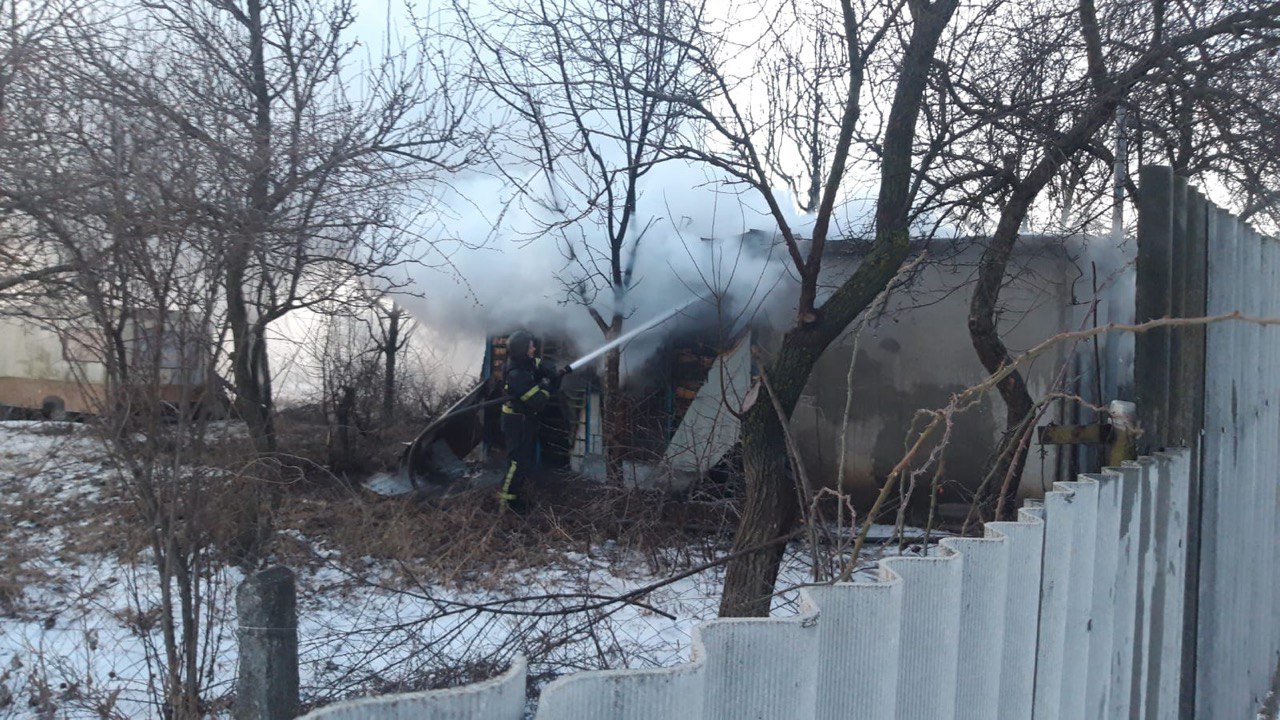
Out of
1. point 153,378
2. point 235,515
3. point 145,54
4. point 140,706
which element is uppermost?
point 145,54

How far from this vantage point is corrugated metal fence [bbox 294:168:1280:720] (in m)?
1.65

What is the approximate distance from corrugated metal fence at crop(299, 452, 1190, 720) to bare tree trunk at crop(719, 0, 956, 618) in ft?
6.83

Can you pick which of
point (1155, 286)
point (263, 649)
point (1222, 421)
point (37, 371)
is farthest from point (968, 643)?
point (37, 371)

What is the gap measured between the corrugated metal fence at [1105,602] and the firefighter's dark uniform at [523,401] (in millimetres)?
5583

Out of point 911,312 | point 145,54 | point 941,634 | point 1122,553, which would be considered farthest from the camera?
point 911,312

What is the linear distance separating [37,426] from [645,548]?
3787 millimetres

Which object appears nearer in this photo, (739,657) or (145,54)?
(739,657)

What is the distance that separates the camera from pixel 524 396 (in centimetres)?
881

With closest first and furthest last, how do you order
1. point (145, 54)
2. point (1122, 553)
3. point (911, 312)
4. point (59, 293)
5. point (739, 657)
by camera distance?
point (739, 657) < point (1122, 553) < point (59, 293) < point (145, 54) < point (911, 312)

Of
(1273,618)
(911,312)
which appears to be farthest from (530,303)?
(1273,618)

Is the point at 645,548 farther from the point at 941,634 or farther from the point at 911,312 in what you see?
the point at 941,634

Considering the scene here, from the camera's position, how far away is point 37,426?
5.54 meters

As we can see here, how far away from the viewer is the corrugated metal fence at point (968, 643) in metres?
1.46

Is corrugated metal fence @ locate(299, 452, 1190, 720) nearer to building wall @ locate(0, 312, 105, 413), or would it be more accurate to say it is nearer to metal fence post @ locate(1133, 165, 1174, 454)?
metal fence post @ locate(1133, 165, 1174, 454)
